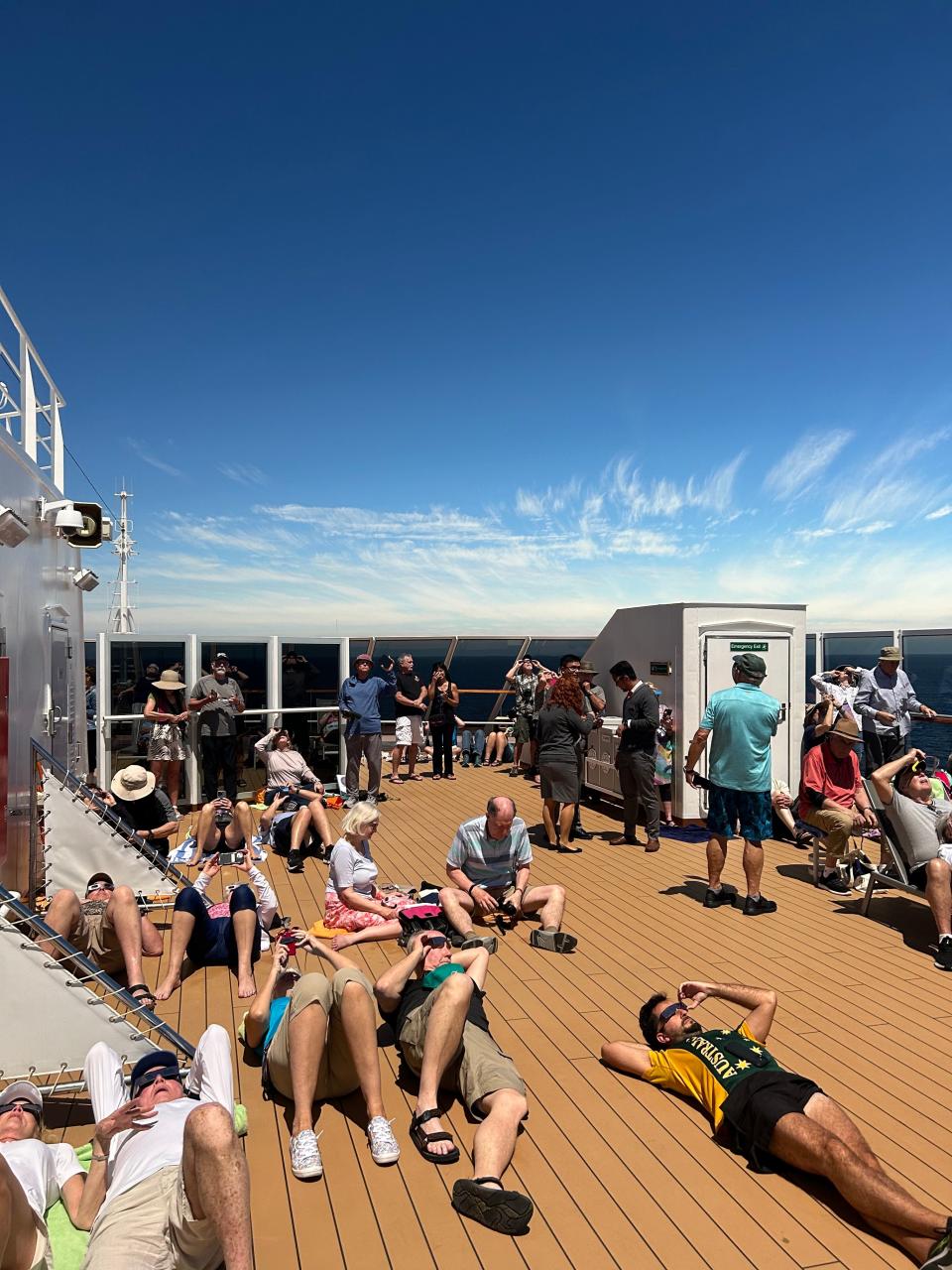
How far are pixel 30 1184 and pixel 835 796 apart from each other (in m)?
5.94

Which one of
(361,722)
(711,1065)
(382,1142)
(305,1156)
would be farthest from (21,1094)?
(361,722)

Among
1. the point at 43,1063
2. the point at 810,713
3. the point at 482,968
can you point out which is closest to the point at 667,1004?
the point at 482,968

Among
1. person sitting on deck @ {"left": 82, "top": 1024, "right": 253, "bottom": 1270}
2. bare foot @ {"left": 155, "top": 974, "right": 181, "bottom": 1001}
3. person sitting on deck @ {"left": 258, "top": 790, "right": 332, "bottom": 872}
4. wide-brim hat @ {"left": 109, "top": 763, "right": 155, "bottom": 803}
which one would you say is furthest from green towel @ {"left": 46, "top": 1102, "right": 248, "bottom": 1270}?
person sitting on deck @ {"left": 258, "top": 790, "right": 332, "bottom": 872}

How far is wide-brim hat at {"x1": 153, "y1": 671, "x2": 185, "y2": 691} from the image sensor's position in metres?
9.37

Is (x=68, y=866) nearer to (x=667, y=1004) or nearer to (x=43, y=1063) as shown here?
(x=43, y=1063)

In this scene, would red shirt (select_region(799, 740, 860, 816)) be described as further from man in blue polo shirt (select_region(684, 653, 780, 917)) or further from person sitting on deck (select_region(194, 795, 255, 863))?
person sitting on deck (select_region(194, 795, 255, 863))

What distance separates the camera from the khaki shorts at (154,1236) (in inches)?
86.5

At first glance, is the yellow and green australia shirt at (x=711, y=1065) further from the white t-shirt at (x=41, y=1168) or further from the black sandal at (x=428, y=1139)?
the white t-shirt at (x=41, y=1168)

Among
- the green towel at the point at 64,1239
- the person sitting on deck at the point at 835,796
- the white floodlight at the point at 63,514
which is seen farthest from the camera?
the person sitting on deck at the point at 835,796

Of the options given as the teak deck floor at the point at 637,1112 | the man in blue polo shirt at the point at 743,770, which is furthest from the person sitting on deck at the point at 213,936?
the man in blue polo shirt at the point at 743,770

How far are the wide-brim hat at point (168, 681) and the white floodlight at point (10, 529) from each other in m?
4.70

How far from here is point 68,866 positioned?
560cm

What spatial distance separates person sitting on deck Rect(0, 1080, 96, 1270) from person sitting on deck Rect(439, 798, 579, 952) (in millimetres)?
2736

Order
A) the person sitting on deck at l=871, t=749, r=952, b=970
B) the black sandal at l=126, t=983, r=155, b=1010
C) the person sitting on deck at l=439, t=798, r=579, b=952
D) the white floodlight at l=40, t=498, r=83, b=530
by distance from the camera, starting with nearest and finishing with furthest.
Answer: the black sandal at l=126, t=983, r=155, b=1010 < the person sitting on deck at l=871, t=749, r=952, b=970 < the person sitting on deck at l=439, t=798, r=579, b=952 < the white floodlight at l=40, t=498, r=83, b=530
